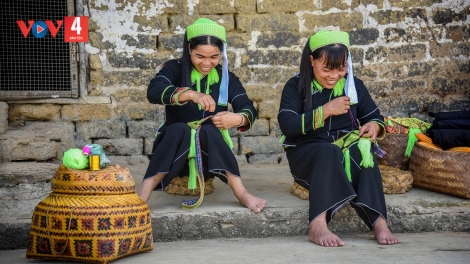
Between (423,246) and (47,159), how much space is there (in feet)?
10.1

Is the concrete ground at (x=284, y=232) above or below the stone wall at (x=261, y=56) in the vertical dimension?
below

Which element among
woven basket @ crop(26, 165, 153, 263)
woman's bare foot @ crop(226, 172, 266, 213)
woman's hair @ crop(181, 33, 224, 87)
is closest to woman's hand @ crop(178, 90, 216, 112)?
woman's hair @ crop(181, 33, 224, 87)

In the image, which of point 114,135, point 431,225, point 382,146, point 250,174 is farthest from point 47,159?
point 431,225

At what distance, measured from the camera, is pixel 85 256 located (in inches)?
145

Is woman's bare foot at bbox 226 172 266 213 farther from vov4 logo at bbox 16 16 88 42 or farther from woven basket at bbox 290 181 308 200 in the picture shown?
vov4 logo at bbox 16 16 88 42

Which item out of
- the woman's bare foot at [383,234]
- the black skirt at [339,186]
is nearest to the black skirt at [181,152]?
the black skirt at [339,186]

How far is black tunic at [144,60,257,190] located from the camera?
4.44 metres

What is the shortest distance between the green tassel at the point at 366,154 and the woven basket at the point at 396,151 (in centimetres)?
117

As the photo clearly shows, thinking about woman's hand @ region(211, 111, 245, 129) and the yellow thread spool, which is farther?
woman's hand @ region(211, 111, 245, 129)

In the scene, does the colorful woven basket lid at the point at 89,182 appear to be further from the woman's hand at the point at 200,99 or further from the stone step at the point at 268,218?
the woman's hand at the point at 200,99

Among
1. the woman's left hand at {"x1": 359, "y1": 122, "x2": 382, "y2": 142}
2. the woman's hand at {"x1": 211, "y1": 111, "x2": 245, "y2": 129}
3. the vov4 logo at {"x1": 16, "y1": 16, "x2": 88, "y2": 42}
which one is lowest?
the woman's left hand at {"x1": 359, "y1": 122, "x2": 382, "y2": 142}

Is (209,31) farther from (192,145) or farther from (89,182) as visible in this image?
(89,182)

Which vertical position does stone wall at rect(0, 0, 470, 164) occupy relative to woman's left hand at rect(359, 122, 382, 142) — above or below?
above

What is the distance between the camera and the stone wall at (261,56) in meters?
6.13
